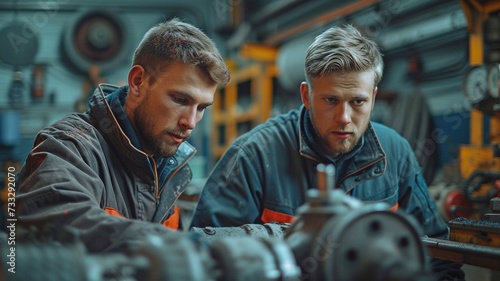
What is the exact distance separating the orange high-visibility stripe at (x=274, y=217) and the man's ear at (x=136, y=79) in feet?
1.77

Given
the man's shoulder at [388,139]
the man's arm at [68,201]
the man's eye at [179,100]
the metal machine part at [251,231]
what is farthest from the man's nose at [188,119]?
the man's shoulder at [388,139]

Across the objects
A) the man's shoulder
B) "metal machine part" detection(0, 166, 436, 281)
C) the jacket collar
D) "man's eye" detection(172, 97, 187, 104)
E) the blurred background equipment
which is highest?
the blurred background equipment

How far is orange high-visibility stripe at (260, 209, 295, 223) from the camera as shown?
172 centimetres

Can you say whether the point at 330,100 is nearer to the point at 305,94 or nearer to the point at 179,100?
the point at 305,94

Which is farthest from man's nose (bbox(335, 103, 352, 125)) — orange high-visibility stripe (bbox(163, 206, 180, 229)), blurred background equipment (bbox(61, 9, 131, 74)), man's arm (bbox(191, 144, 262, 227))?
blurred background equipment (bbox(61, 9, 131, 74))

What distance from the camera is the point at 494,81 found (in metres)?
2.77

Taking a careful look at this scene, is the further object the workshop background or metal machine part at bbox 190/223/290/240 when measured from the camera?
the workshop background

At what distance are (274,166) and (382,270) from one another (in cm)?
105

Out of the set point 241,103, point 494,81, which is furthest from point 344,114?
point 241,103

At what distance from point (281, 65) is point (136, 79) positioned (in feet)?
11.2

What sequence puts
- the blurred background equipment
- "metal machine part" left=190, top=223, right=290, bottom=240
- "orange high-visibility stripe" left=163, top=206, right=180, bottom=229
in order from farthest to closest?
1. the blurred background equipment
2. "orange high-visibility stripe" left=163, top=206, right=180, bottom=229
3. "metal machine part" left=190, top=223, right=290, bottom=240

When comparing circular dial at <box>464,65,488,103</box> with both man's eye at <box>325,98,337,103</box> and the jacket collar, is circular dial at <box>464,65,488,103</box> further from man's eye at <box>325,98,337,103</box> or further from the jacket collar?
the jacket collar

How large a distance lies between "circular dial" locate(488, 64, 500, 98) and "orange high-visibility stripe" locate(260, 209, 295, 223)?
155 cm

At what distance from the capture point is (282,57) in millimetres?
4914
